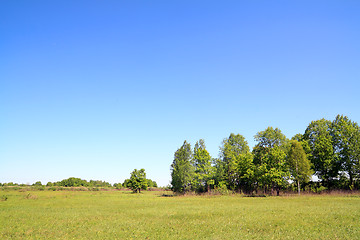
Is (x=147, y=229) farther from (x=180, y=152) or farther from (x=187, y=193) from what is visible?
(x=180, y=152)

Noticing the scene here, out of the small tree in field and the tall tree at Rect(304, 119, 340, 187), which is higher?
the tall tree at Rect(304, 119, 340, 187)

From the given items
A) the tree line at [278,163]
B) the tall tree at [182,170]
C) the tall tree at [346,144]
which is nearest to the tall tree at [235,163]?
the tree line at [278,163]

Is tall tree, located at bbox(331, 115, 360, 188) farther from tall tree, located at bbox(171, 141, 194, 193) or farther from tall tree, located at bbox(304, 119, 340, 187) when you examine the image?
tall tree, located at bbox(171, 141, 194, 193)

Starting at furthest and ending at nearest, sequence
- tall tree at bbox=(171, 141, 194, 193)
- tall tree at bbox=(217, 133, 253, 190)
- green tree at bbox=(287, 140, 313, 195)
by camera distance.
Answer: tall tree at bbox=(171, 141, 194, 193) → tall tree at bbox=(217, 133, 253, 190) → green tree at bbox=(287, 140, 313, 195)

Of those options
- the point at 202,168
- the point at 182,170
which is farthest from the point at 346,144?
the point at 182,170

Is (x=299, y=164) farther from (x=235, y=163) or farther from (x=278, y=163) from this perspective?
(x=235, y=163)

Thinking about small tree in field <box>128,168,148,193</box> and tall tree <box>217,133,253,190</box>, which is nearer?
tall tree <box>217,133,253,190</box>

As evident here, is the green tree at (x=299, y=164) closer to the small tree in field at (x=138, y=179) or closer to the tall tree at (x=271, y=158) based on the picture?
the tall tree at (x=271, y=158)

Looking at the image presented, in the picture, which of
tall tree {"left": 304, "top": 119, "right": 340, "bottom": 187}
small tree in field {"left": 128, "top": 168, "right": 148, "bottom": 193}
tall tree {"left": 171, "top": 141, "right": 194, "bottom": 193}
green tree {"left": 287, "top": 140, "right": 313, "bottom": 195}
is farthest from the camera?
small tree in field {"left": 128, "top": 168, "right": 148, "bottom": 193}

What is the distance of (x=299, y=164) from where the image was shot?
63.9 meters

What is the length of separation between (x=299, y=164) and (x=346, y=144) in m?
15.9

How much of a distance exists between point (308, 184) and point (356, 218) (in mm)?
54631

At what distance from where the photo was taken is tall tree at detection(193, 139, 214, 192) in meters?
80.7

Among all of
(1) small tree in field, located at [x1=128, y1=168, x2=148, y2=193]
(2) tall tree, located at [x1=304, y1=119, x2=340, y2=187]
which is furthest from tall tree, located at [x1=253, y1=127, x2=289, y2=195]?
(1) small tree in field, located at [x1=128, y1=168, x2=148, y2=193]
